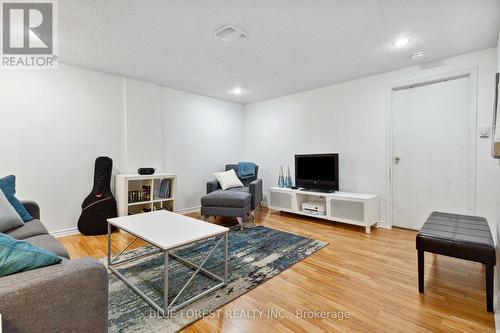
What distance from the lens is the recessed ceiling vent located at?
7.32 feet

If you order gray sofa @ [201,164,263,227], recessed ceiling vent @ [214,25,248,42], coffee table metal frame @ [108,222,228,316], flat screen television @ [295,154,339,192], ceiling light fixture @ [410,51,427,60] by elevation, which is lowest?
coffee table metal frame @ [108,222,228,316]

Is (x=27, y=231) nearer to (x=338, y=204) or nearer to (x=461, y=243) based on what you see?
(x=461, y=243)

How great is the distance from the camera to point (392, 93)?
337cm

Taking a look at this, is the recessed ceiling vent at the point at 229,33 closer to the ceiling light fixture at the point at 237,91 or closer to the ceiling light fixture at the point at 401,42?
the ceiling light fixture at the point at 401,42

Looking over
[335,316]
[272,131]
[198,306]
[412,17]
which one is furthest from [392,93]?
[198,306]

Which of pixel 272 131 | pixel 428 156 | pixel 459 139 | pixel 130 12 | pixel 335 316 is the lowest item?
pixel 335 316

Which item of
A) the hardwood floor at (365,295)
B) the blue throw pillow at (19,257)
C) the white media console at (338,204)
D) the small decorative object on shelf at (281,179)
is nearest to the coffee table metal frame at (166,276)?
the hardwood floor at (365,295)

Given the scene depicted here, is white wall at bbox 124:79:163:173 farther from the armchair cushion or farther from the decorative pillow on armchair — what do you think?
the decorative pillow on armchair

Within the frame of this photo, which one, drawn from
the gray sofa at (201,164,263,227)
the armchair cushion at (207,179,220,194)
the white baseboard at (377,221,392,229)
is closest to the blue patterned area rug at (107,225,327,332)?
the gray sofa at (201,164,263,227)

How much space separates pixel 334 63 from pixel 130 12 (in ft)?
7.74

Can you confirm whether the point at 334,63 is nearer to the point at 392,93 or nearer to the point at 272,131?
the point at 392,93

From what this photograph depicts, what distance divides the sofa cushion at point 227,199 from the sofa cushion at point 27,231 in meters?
1.92

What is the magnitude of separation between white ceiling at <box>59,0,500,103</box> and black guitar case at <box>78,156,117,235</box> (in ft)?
4.45

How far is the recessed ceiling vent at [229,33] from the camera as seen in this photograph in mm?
2232
